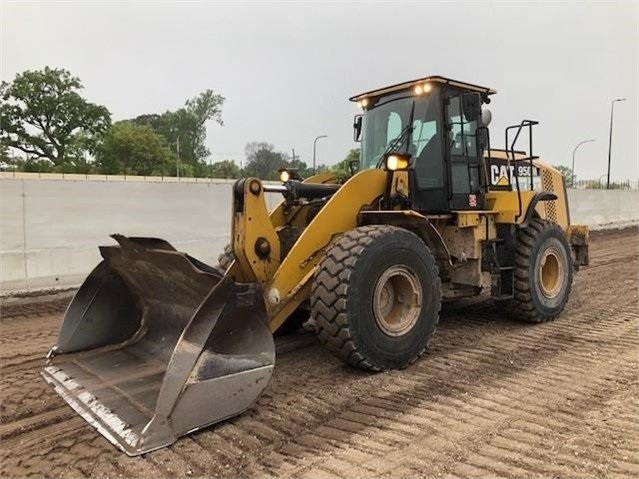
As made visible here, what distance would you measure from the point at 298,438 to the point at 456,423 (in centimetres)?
102

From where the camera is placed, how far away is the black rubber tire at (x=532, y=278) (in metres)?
5.95

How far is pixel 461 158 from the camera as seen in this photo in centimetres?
571

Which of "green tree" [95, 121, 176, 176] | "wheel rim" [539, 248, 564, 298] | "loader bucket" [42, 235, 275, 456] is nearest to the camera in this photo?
"loader bucket" [42, 235, 275, 456]

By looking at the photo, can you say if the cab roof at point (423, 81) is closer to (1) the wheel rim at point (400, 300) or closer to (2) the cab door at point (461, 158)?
(2) the cab door at point (461, 158)

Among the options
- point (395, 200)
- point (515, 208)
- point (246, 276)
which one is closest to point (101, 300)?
point (246, 276)

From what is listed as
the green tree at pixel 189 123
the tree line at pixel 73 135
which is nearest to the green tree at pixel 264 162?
the tree line at pixel 73 135

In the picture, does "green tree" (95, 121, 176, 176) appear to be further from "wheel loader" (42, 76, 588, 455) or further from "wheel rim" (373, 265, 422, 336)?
"wheel rim" (373, 265, 422, 336)

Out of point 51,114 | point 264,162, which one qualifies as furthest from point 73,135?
point 264,162

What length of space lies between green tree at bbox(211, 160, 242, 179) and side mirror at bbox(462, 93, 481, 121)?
23.1m

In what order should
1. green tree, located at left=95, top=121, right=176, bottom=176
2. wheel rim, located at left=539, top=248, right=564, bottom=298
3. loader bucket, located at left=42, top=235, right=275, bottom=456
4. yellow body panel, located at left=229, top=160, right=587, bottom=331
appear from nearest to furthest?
loader bucket, located at left=42, top=235, right=275, bottom=456, yellow body panel, located at left=229, top=160, right=587, bottom=331, wheel rim, located at left=539, top=248, right=564, bottom=298, green tree, located at left=95, top=121, right=176, bottom=176

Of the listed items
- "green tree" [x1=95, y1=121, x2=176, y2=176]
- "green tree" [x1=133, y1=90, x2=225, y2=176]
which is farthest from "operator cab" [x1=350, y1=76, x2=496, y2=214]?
"green tree" [x1=133, y1=90, x2=225, y2=176]

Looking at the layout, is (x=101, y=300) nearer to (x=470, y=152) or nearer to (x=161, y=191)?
(x=470, y=152)

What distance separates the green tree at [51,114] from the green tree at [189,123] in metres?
10.8

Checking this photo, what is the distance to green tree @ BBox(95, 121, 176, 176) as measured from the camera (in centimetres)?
3934
